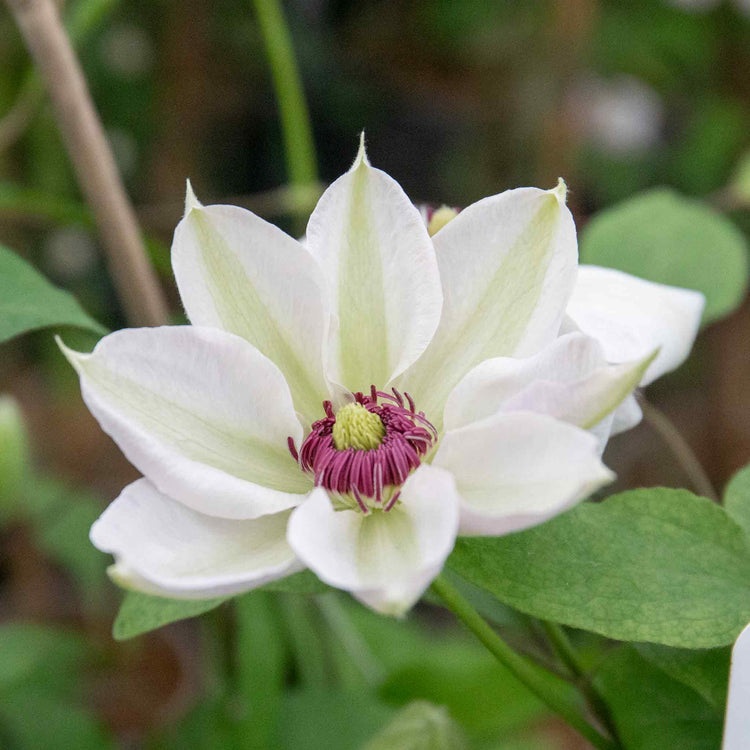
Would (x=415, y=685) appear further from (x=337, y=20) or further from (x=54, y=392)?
(x=337, y=20)

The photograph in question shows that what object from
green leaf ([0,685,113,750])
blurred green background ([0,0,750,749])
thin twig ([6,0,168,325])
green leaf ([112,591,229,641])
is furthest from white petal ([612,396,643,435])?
blurred green background ([0,0,750,749])

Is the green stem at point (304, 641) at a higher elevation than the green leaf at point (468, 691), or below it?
higher

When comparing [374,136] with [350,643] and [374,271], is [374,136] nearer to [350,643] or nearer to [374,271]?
[350,643]

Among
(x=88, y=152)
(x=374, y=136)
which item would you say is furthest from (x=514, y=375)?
(x=374, y=136)

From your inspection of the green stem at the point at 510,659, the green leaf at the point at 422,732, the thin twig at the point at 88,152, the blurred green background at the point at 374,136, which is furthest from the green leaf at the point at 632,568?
the blurred green background at the point at 374,136

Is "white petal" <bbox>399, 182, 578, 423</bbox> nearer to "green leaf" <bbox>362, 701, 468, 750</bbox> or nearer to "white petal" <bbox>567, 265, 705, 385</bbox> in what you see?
"white petal" <bbox>567, 265, 705, 385</bbox>

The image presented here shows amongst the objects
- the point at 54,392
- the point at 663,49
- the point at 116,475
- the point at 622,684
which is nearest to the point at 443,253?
the point at 622,684

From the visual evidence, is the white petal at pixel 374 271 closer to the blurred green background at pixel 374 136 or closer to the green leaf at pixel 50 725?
the green leaf at pixel 50 725
